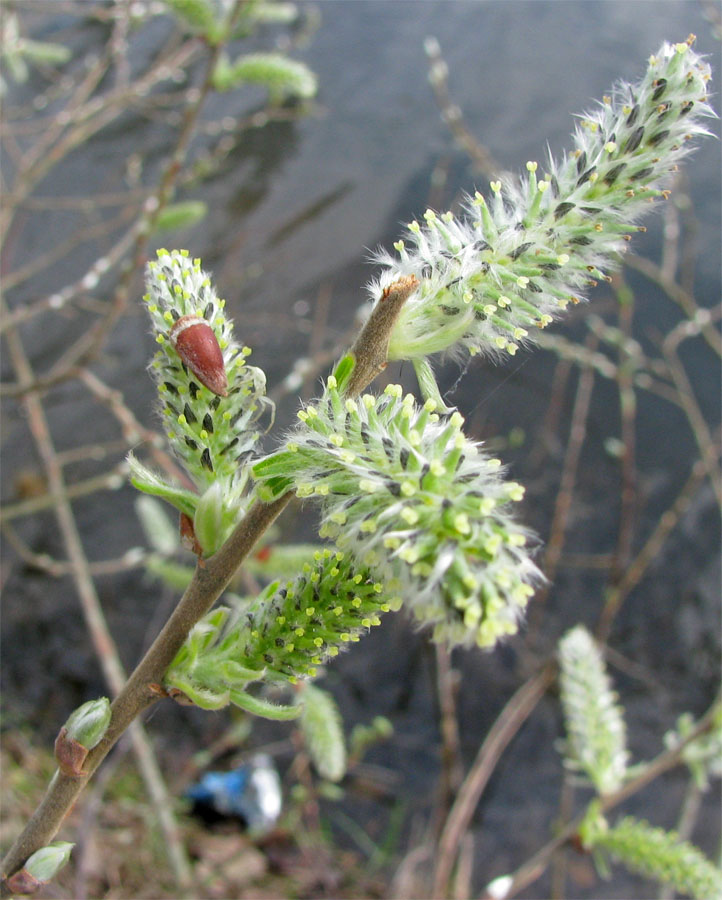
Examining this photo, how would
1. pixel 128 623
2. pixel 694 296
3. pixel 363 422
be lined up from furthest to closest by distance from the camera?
pixel 694 296
pixel 128 623
pixel 363 422

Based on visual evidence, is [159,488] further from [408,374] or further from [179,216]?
[408,374]

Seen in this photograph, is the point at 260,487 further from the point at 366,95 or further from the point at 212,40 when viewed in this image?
the point at 366,95

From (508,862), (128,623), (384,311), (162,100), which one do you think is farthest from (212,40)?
(508,862)

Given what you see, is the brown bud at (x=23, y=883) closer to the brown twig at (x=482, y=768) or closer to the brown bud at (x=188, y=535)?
the brown bud at (x=188, y=535)

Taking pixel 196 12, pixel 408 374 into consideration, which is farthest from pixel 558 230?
pixel 408 374

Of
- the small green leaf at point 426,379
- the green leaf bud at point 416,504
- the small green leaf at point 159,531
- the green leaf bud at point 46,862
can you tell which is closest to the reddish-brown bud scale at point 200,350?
the green leaf bud at point 416,504

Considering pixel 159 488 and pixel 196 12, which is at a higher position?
pixel 196 12
